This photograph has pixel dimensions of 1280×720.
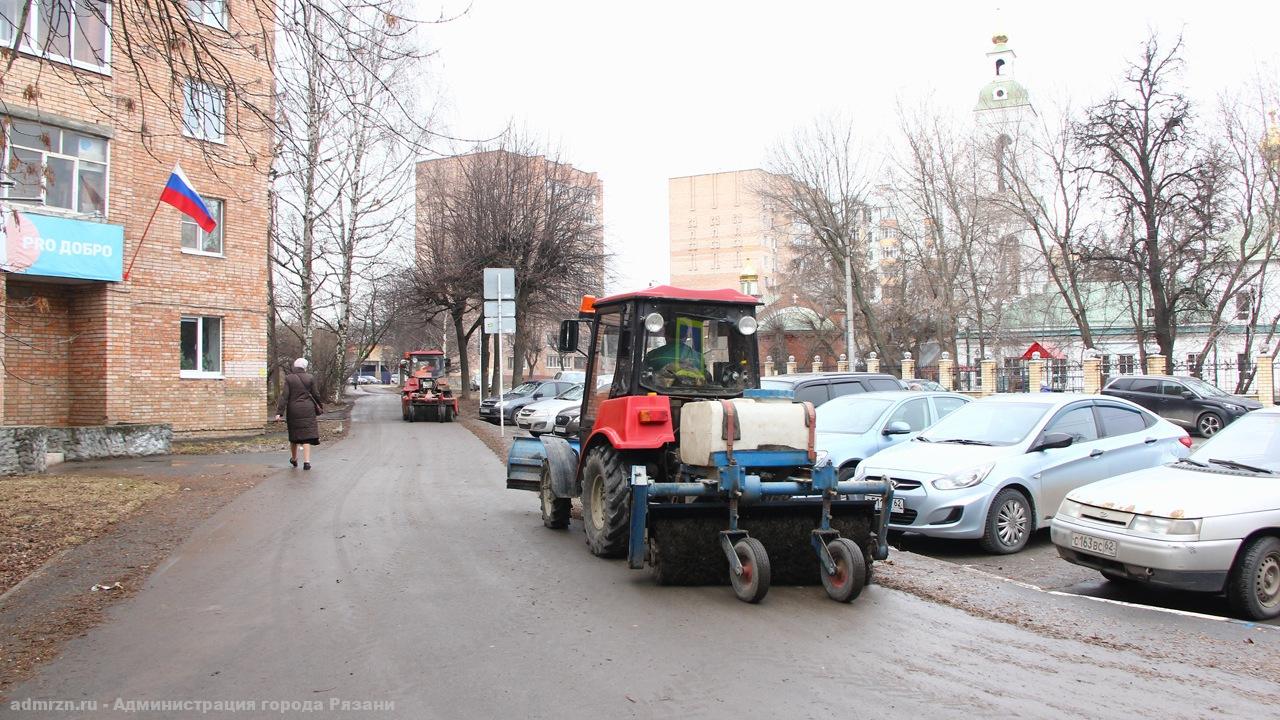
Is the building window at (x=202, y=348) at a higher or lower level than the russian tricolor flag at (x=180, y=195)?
lower

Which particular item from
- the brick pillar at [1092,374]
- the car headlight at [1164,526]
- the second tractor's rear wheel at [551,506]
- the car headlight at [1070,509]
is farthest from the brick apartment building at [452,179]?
the car headlight at [1164,526]

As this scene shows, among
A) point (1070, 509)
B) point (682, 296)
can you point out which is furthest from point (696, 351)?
point (1070, 509)

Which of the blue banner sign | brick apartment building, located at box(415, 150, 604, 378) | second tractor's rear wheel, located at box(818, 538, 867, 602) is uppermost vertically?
brick apartment building, located at box(415, 150, 604, 378)

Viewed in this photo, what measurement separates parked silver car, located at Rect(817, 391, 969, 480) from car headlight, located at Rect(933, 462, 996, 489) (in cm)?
216

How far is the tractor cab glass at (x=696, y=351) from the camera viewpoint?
781 cm

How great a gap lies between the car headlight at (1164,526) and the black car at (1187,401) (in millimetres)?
20248

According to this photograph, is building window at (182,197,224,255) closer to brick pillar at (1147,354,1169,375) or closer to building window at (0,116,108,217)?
building window at (0,116,108,217)

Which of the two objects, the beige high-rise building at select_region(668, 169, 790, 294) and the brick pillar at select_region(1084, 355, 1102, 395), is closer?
the brick pillar at select_region(1084, 355, 1102, 395)

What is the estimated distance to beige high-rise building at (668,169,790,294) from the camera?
97688 millimetres

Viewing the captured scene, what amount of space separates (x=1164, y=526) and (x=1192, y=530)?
179 millimetres

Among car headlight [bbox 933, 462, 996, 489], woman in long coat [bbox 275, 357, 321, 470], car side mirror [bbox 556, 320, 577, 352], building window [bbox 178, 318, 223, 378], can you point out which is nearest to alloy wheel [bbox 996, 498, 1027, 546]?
car headlight [bbox 933, 462, 996, 489]

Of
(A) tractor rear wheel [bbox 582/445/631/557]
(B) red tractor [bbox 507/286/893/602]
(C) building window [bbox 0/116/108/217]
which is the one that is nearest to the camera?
(B) red tractor [bbox 507/286/893/602]

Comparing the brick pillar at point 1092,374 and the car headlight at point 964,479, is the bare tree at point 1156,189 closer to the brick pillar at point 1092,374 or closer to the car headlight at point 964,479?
the brick pillar at point 1092,374

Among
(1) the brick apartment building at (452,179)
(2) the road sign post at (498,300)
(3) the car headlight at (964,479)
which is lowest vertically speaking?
(3) the car headlight at (964,479)
